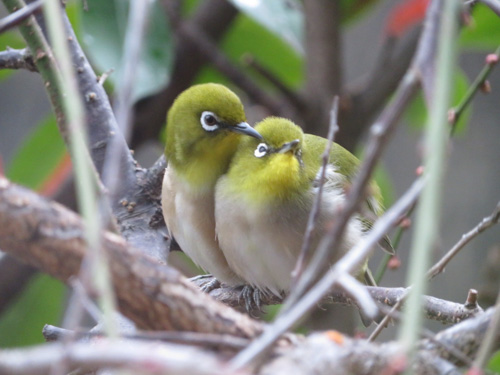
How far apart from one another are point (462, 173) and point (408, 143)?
1.46ft

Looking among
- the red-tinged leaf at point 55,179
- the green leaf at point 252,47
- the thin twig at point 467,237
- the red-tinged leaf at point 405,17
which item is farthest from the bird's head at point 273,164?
the green leaf at point 252,47

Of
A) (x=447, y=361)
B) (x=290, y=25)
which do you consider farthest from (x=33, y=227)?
(x=290, y=25)

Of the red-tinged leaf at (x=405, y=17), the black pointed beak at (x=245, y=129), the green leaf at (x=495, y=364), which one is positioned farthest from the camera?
the red-tinged leaf at (x=405, y=17)

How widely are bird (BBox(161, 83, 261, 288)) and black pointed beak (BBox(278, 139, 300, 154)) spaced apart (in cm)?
18

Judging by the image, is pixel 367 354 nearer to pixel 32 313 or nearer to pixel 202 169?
pixel 202 169

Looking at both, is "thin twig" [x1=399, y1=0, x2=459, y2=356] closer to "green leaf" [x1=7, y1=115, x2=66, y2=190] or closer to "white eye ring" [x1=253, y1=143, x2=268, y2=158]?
"white eye ring" [x1=253, y1=143, x2=268, y2=158]

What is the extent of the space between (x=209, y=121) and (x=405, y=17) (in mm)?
1272

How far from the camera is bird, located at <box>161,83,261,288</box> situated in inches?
76.7

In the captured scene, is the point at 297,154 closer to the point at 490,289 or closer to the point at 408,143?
the point at 490,289

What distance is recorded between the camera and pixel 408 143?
208 inches

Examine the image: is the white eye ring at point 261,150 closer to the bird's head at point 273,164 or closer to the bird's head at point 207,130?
the bird's head at point 273,164

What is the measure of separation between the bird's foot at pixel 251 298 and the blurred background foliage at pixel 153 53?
2.35 feet

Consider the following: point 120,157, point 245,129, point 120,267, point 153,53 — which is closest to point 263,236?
point 245,129

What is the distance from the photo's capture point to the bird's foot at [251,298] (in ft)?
6.61
